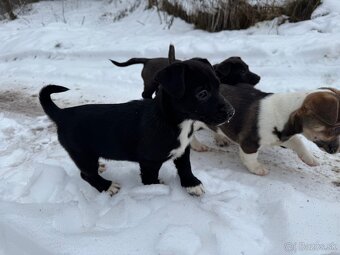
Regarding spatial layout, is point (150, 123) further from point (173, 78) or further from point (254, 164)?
point (254, 164)

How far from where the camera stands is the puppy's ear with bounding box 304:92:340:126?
320cm

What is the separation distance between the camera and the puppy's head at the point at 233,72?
15.1ft

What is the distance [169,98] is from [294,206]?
4.77 ft

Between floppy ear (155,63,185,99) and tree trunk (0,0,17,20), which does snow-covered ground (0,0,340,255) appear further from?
tree trunk (0,0,17,20)

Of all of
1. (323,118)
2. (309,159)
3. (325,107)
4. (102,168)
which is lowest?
(102,168)

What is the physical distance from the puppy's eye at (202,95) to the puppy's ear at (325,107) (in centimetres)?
97

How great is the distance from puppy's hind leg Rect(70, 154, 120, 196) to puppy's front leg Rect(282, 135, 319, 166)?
6.12 feet

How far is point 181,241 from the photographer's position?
10.00 ft

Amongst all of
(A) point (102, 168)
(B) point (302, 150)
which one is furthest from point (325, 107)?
(A) point (102, 168)

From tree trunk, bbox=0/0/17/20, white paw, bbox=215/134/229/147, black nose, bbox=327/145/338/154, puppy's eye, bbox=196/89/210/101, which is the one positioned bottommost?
tree trunk, bbox=0/0/17/20

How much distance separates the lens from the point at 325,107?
127 inches

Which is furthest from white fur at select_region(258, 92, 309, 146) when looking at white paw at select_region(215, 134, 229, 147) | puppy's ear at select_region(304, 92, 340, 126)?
white paw at select_region(215, 134, 229, 147)

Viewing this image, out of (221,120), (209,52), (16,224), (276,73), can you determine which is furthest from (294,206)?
(209,52)

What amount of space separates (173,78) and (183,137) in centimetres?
63
